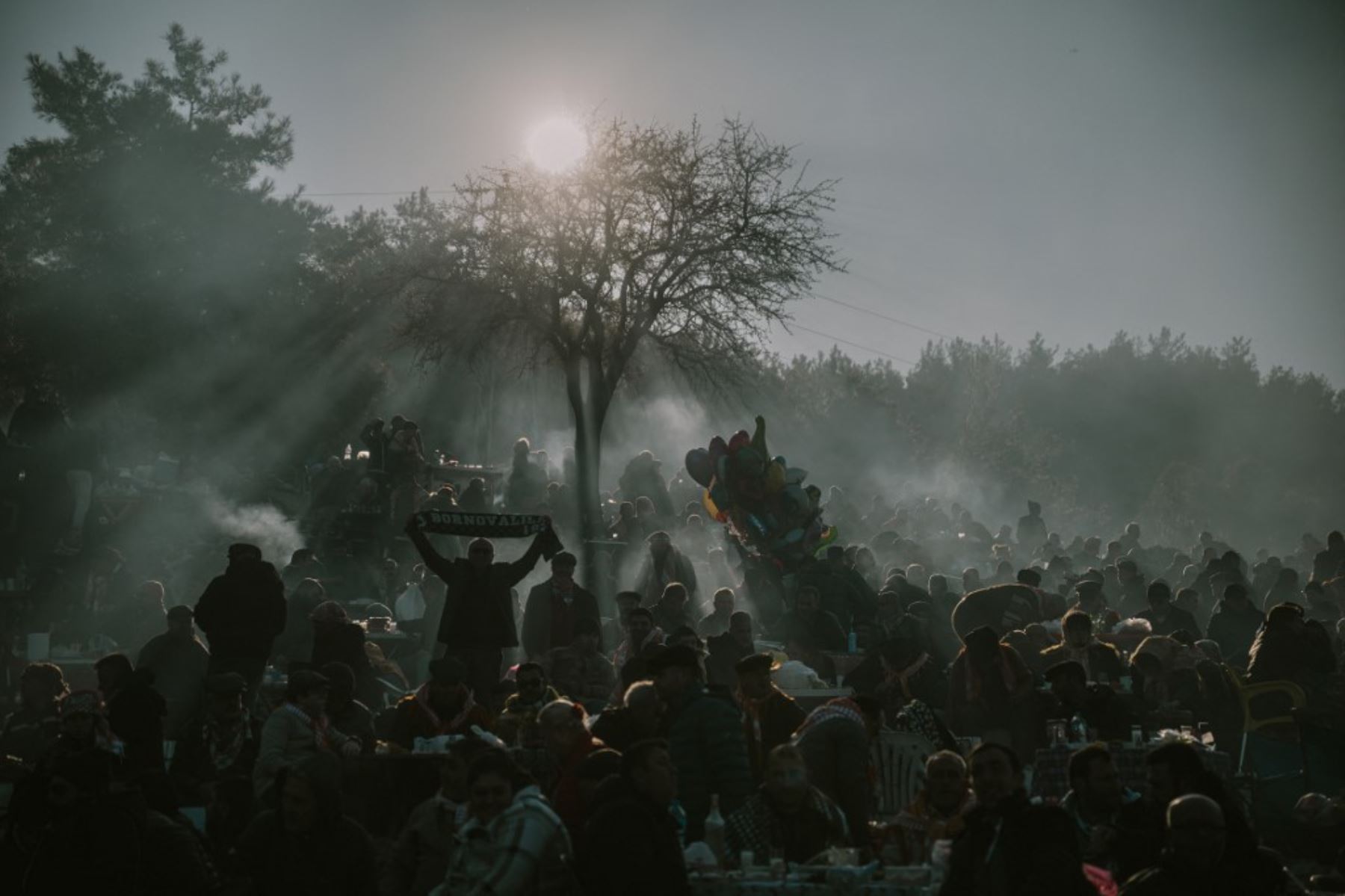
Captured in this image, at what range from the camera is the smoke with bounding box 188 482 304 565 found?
2608 centimetres

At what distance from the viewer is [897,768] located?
1094 cm

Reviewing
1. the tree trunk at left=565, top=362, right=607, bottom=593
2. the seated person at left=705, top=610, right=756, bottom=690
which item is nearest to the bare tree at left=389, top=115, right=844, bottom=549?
the tree trunk at left=565, top=362, right=607, bottom=593

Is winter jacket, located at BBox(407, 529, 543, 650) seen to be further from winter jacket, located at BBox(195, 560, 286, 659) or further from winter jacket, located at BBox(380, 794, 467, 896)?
winter jacket, located at BBox(380, 794, 467, 896)

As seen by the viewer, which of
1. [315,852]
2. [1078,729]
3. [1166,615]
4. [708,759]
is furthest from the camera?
[1166,615]

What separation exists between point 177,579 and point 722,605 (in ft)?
34.5

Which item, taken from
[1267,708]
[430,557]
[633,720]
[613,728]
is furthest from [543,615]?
[1267,708]

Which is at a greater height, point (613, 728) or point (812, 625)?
point (812, 625)

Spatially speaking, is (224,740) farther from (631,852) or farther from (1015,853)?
(1015,853)

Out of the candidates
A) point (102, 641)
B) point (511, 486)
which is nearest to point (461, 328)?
point (511, 486)

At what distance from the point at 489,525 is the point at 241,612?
9.43ft

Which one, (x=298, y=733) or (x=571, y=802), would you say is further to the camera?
(x=298, y=733)

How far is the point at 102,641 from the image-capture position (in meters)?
16.6

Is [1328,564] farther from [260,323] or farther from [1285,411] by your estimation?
[1285,411]

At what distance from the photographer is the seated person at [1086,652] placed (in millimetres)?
13648
